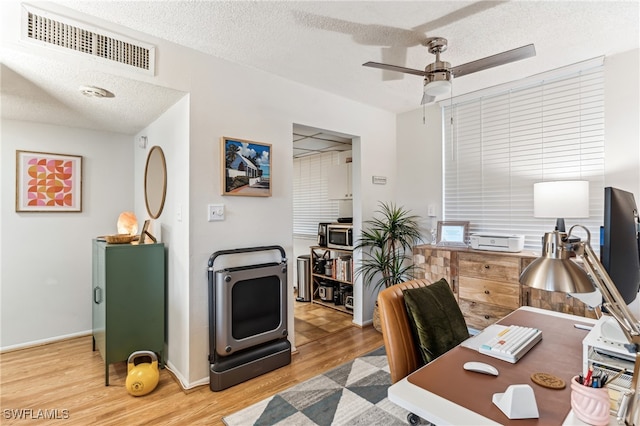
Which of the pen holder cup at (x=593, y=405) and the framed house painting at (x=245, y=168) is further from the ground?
the framed house painting at (x=245, y=168)

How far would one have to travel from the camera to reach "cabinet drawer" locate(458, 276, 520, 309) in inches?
107

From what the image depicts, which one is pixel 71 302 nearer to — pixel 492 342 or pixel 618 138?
pixel 492 342

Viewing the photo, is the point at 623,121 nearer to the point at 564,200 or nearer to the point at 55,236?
the point at 564,200

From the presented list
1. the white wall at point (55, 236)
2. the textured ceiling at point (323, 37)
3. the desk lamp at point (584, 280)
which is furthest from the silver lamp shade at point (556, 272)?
the white wall at point (55, 236)

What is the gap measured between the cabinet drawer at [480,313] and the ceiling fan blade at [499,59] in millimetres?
2000

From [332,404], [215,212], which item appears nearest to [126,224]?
[215,212]

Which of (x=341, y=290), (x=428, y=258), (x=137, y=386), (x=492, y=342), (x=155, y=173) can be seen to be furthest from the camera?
(x=341, y=290)

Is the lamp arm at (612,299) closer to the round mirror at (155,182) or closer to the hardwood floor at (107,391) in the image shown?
the hardwood floor at (107,391)

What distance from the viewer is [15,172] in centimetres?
306

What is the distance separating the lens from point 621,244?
1197mm

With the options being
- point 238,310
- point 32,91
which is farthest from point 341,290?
point 32,91

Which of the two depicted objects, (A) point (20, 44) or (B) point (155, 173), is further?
(B) point (155, 173)

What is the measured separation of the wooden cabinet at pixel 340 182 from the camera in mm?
4480

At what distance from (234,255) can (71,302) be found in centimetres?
216
